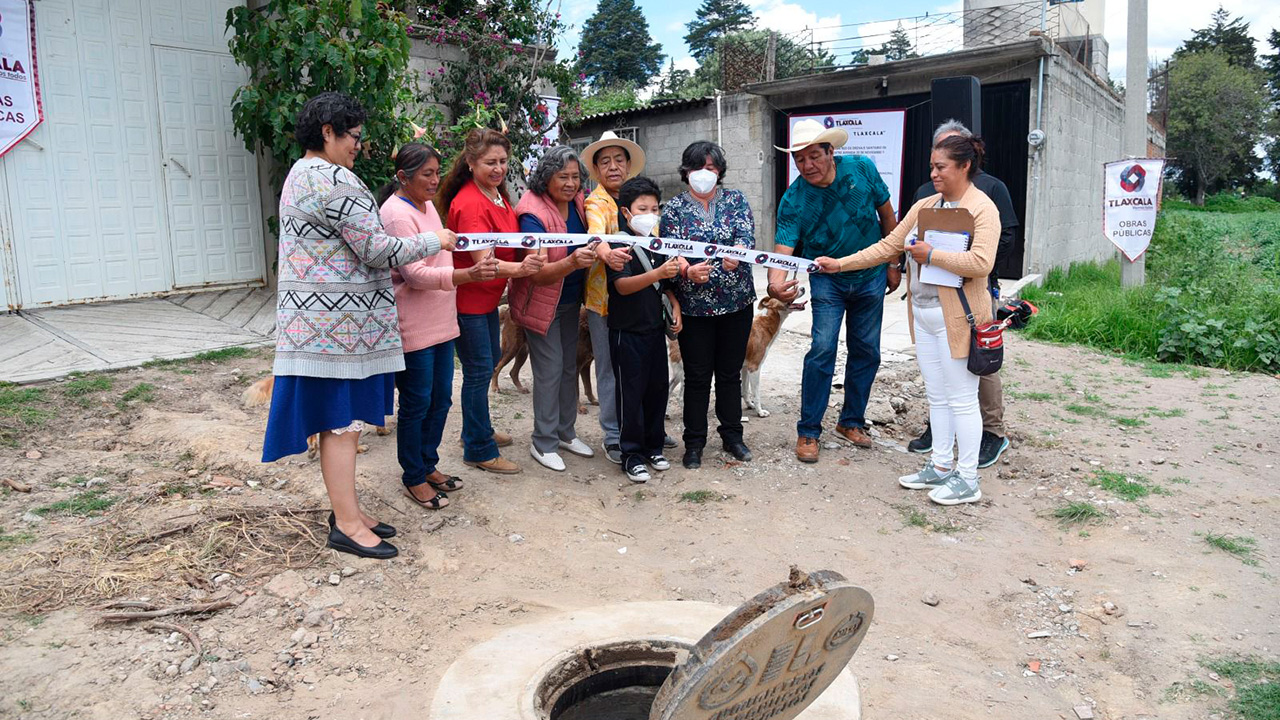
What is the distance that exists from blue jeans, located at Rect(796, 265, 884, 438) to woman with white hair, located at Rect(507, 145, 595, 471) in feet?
4.61

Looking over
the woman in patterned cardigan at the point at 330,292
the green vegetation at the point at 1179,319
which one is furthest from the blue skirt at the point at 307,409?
the green vegetation at the point at 1179,319

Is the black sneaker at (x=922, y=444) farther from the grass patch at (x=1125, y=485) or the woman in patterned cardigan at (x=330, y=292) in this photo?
the woman in patterned cardigan at (x=330, y=292)

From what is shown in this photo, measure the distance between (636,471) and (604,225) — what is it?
1418mm

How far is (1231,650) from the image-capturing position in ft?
10.7

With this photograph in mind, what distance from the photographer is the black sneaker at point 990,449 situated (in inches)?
206

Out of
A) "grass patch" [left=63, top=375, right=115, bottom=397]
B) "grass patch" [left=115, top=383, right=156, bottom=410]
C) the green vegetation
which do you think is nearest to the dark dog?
"grass patch" [left=115, top=383, right=156, bottom=410]

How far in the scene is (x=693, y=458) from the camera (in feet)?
17.2

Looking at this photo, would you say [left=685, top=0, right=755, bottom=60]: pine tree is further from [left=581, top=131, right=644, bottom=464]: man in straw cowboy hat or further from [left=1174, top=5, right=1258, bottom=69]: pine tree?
[left=581, top=131, right=644, bottom=464]: man in straw cowboy hat

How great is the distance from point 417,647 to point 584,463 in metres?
2.09

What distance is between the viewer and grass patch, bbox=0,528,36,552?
373cm

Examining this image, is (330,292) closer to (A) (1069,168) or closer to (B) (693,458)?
(B) (693,458)

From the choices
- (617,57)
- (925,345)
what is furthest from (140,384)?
(617,57)

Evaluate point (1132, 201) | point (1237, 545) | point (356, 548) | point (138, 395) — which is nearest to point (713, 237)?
point (356, 548)

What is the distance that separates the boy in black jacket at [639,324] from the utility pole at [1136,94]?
699 cm
